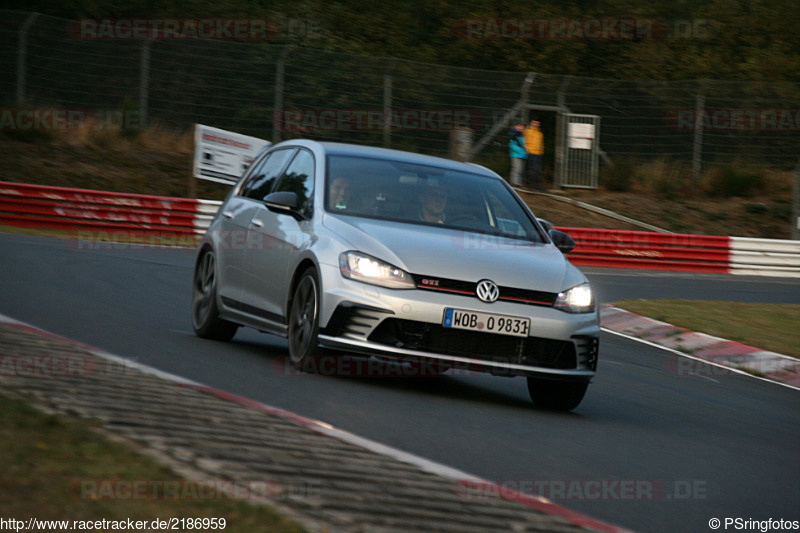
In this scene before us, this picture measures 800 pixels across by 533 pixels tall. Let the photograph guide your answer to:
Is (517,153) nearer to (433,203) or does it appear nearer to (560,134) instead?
(560,134)

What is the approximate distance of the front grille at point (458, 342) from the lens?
24.5 feet

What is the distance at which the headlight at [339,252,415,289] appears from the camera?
750 cm

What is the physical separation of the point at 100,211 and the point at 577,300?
16.1 metres

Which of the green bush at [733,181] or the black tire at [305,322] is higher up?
the black tire at [305,322]

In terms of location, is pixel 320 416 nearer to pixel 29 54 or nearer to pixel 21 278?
pixel 21 278

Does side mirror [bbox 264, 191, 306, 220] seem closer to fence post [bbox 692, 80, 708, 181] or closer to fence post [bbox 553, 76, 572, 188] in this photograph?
fence post [bbox 553, 76, 572, 188]

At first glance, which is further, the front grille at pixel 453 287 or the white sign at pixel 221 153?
the white sign at pixel 221 153

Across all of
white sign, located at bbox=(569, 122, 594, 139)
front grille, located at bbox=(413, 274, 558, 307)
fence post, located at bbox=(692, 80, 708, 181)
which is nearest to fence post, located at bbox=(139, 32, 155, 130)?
white sign, located at bbox=(569, 122, 594, 139)

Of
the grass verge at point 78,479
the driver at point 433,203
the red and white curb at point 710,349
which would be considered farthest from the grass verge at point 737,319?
the grass verge at point 78,479

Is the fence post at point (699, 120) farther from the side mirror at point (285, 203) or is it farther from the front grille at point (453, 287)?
the front grille at point (453, 287)
